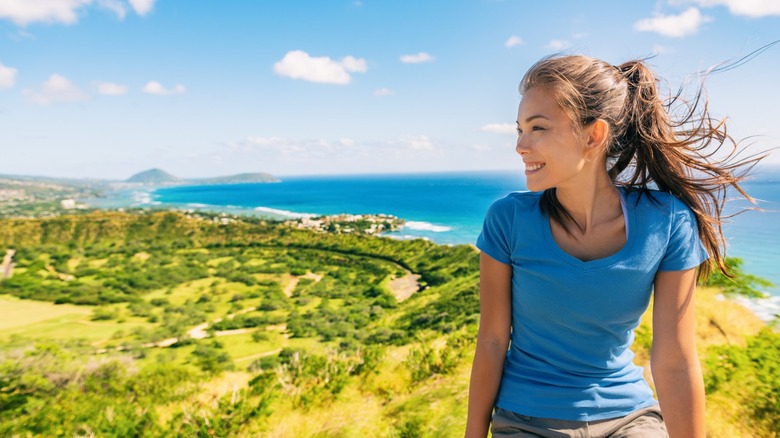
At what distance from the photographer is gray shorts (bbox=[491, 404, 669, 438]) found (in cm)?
125

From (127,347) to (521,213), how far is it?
4208cm

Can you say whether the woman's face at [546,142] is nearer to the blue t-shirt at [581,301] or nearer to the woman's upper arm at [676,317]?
the blue t-shirt at [581,301]

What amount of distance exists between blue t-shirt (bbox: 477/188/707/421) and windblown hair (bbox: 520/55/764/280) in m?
0.08

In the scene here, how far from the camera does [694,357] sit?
4.07 feet

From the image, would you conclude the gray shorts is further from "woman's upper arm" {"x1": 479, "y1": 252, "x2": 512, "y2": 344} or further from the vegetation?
the vegetation

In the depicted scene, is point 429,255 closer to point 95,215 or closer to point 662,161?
point 662,161

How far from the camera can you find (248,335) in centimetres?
4019

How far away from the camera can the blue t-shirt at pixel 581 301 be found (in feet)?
4.01

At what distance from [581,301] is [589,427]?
352 mm

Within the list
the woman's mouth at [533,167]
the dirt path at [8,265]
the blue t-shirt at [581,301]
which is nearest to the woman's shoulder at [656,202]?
the blue t-shirt at [581,301]

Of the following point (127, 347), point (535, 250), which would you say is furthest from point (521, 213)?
point (127, 347)

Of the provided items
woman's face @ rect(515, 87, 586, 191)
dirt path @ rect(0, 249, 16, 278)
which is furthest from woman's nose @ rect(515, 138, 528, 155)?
dirt path @ rect(0, 249, 16, 278)

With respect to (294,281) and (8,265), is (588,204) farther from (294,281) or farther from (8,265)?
(8,265)

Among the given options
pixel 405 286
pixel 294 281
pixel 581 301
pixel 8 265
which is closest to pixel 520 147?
pixel 581 301
